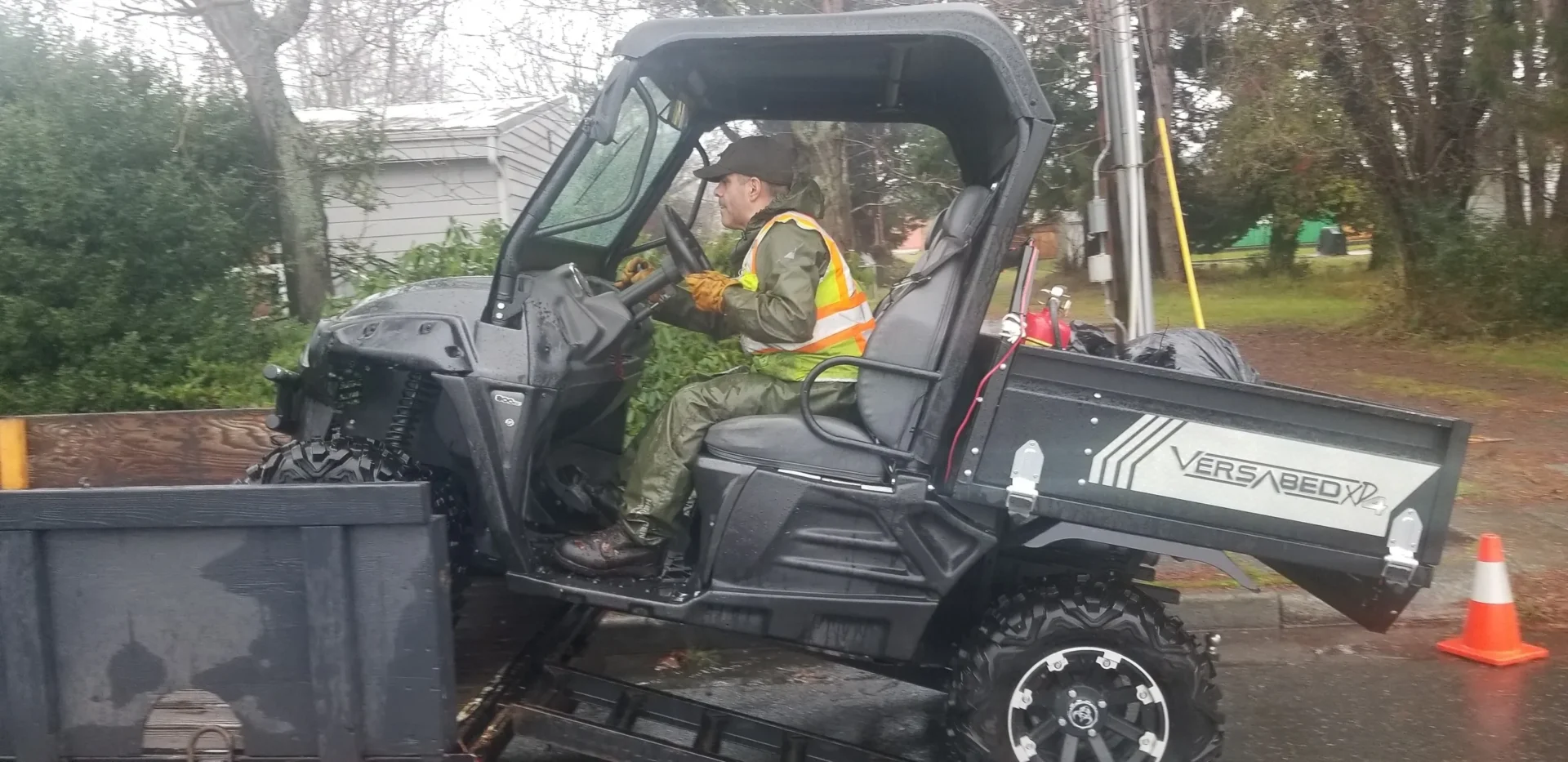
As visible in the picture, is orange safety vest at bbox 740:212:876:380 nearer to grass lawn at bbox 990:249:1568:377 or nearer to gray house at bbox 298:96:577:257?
grass lawn at bbox 990:249:1568:377

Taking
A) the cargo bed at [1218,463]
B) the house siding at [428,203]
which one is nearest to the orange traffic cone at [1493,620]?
the cargo bed at [1218,463]

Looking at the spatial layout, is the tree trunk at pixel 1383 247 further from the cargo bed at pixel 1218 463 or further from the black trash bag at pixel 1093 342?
the cargo bed at pixel 1218 463

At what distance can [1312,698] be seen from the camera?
4.68 m

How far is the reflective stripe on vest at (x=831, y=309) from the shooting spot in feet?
11.9

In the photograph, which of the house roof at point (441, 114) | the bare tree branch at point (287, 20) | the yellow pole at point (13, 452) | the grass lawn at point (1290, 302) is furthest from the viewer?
the grass lawn at point (1290, 302)

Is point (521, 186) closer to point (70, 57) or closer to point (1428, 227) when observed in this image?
point (70, 57)

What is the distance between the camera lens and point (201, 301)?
25.0 ft

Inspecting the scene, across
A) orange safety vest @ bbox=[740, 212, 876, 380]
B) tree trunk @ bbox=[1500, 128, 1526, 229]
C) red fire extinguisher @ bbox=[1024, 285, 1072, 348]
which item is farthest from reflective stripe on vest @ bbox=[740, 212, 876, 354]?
tree trunk @ bbox=[1500, 128, 1526, 229]

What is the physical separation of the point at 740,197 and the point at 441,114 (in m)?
9.06

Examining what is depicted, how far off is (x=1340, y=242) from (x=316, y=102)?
28754 mm

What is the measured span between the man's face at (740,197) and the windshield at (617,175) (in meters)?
0.31

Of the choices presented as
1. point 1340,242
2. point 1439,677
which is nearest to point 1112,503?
point 1439,677

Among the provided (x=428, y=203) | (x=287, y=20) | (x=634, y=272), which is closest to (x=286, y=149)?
(x=287, y=20)

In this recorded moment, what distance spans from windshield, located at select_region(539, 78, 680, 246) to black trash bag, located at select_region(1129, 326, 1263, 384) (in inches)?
68.4
